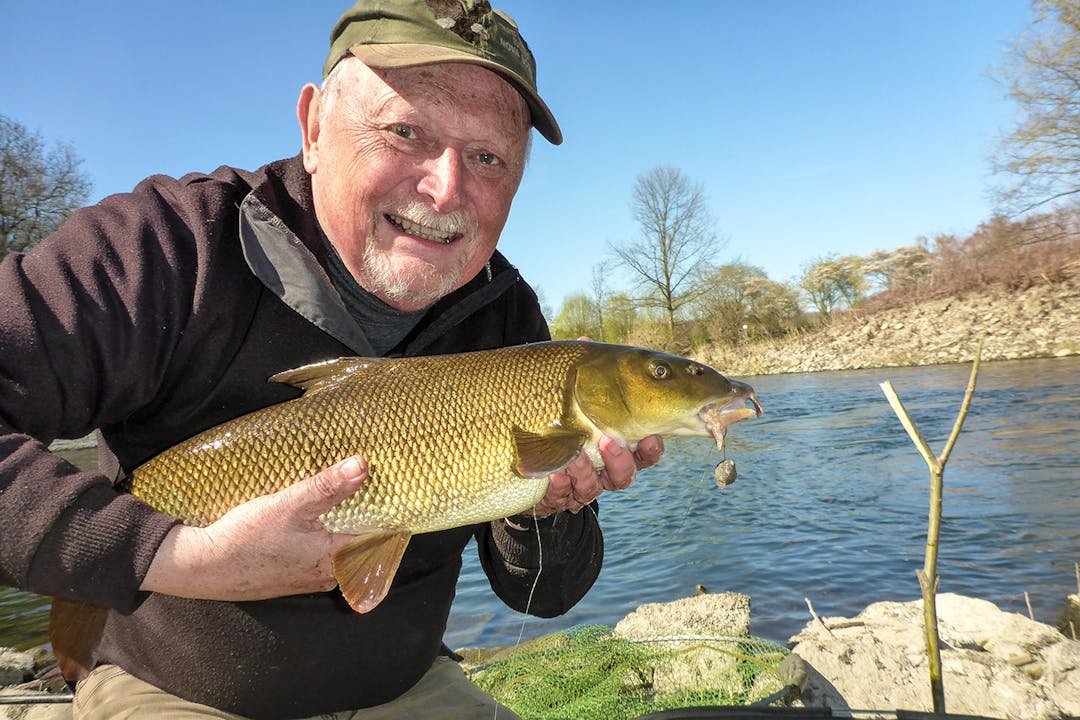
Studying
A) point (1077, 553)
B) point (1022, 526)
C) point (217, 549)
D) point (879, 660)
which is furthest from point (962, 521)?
point (217, 549)

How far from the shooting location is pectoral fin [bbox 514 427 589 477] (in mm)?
2031

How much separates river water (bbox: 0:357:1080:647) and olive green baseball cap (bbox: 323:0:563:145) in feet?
15.1

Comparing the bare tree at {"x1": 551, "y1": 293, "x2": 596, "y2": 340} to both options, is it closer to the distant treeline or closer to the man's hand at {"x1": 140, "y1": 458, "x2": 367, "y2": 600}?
the distant treeline

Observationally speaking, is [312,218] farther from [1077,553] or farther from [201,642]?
[1077,553]

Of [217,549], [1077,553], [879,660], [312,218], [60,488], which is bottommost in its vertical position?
[1077,553]

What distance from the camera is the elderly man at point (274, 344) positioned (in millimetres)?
1541

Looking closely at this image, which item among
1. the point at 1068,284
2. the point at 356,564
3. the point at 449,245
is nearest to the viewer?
the point at 356,564

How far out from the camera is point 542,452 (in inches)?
81.2

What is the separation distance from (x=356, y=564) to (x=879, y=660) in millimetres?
3012

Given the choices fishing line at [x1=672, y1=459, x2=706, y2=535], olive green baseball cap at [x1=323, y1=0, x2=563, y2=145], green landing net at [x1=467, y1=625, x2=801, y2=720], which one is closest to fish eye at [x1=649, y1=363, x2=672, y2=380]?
olive green baseball cap at [x1=323, y1=0, x2=563, y2=145]

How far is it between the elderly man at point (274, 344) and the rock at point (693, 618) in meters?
2.49

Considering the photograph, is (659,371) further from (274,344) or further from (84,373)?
(84,373)

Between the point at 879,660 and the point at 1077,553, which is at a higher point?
the point at 879,660

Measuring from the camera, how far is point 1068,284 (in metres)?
23.0
